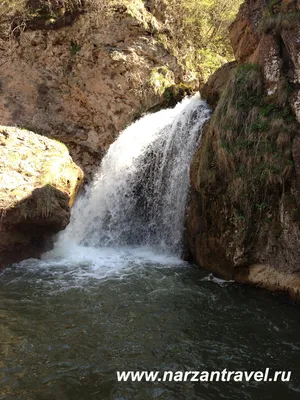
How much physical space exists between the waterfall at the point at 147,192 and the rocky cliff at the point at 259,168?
4.42 ft

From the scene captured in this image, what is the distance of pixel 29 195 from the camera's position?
26.8 ft

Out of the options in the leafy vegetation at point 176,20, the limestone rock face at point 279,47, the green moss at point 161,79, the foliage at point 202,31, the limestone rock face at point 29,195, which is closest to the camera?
the limestone rock face at point 279,47

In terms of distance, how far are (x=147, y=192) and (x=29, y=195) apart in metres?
3.47

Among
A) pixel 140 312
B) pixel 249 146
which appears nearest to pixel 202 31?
pixel 249 146

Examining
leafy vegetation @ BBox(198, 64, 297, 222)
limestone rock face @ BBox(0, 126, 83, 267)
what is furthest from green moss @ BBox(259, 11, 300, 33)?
limestone rock face @ BBox(0, 126, 83, 267)

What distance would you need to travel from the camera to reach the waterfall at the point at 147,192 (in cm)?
973

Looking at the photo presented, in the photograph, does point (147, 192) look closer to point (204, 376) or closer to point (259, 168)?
point (259, 168)

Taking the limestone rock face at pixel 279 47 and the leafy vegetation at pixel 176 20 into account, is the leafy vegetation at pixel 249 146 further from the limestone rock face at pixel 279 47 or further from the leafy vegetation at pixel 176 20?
the leafy vegetation at pixel 176 20

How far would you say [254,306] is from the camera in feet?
20.9

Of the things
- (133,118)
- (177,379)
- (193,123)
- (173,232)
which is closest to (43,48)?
(133,118)

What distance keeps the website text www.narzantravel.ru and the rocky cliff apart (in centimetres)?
242

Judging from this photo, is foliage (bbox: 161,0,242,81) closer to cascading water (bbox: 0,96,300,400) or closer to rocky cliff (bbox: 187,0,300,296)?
cascading water (bbox: 0,96,300,400)

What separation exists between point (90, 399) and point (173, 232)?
587cm

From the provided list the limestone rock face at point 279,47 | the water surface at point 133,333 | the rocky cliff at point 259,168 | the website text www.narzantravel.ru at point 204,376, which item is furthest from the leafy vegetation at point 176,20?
the website text www.narzantravel.ru at point 204,376
